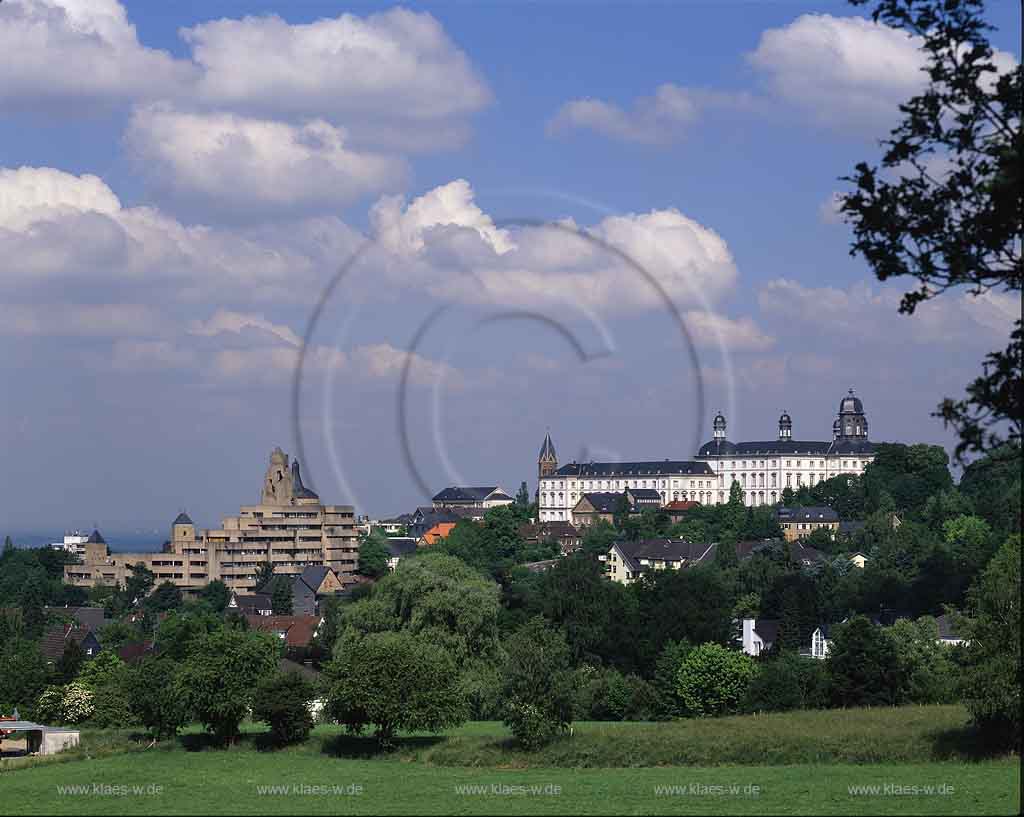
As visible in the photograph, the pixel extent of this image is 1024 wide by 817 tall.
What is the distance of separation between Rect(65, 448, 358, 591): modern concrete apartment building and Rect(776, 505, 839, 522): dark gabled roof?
5139 cm

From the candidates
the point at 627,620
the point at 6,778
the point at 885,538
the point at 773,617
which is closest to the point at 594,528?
the point at 885,538

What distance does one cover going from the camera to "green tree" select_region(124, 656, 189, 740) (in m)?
43.3

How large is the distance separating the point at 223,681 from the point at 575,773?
478 inches

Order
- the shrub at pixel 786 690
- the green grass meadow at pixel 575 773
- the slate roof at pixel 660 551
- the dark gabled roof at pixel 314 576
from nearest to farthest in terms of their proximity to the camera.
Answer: the green grass meadow at pixel 575 773, the shrub at pixel 786 690, the dark gabled roof at pixel 314 576, the slate roof at pixel 660 551

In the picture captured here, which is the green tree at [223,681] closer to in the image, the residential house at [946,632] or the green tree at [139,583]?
the residential house at [946,632]

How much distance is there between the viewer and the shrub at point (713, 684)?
57375 mm

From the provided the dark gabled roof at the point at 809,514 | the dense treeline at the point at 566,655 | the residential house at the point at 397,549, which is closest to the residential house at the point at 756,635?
the dense treeline at the point at 566,655

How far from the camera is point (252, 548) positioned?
154 m

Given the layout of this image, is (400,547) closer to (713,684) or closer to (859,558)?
(859,558)

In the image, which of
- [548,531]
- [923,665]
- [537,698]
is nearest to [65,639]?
[923,665]

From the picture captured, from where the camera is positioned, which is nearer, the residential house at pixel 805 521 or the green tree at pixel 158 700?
the green tree at pixel 158 700

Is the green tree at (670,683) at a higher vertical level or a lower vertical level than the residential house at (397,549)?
lower

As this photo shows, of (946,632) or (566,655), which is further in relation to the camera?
(946,632)

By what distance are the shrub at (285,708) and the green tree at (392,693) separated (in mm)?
771
